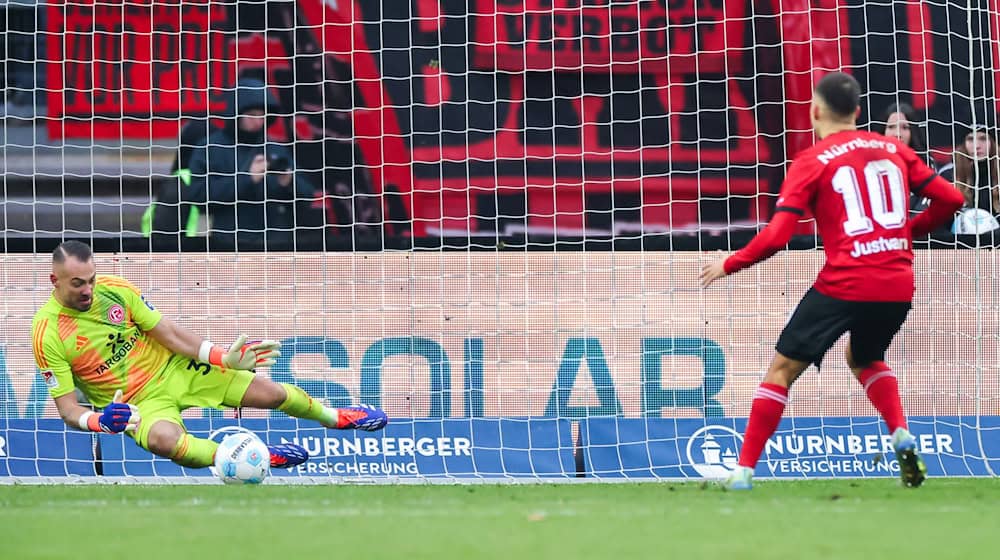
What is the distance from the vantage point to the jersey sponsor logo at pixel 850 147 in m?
5.95

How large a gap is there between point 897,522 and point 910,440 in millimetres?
1308

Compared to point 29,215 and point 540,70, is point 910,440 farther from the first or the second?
point 29,215

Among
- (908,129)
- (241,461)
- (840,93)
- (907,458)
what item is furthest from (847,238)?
(908,129)

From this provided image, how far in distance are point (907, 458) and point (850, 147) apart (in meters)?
1.23

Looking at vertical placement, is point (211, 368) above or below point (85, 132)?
below

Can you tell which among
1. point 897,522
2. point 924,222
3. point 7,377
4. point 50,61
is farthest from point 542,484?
point 50,61

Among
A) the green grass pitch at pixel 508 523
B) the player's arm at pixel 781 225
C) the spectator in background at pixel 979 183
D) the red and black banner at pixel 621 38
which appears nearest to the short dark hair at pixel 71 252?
the green grass pitch at pixel 508 523

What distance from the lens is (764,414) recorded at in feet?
19.9

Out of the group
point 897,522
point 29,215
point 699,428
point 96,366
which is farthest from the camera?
point 29,215

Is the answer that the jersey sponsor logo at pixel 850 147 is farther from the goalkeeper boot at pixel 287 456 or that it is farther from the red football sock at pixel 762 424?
the goalkeeper boot at pixel 287 456

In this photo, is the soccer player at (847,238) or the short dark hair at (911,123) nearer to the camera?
the soccer player at (847,238)

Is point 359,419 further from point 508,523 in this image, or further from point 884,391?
point 508,523

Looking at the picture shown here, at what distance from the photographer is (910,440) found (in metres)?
6.05

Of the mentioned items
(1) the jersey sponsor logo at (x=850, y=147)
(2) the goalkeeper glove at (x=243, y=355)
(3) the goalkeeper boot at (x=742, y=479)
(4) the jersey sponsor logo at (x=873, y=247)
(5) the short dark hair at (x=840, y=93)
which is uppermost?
(5) the short dark hair at (x=840, y=93)
